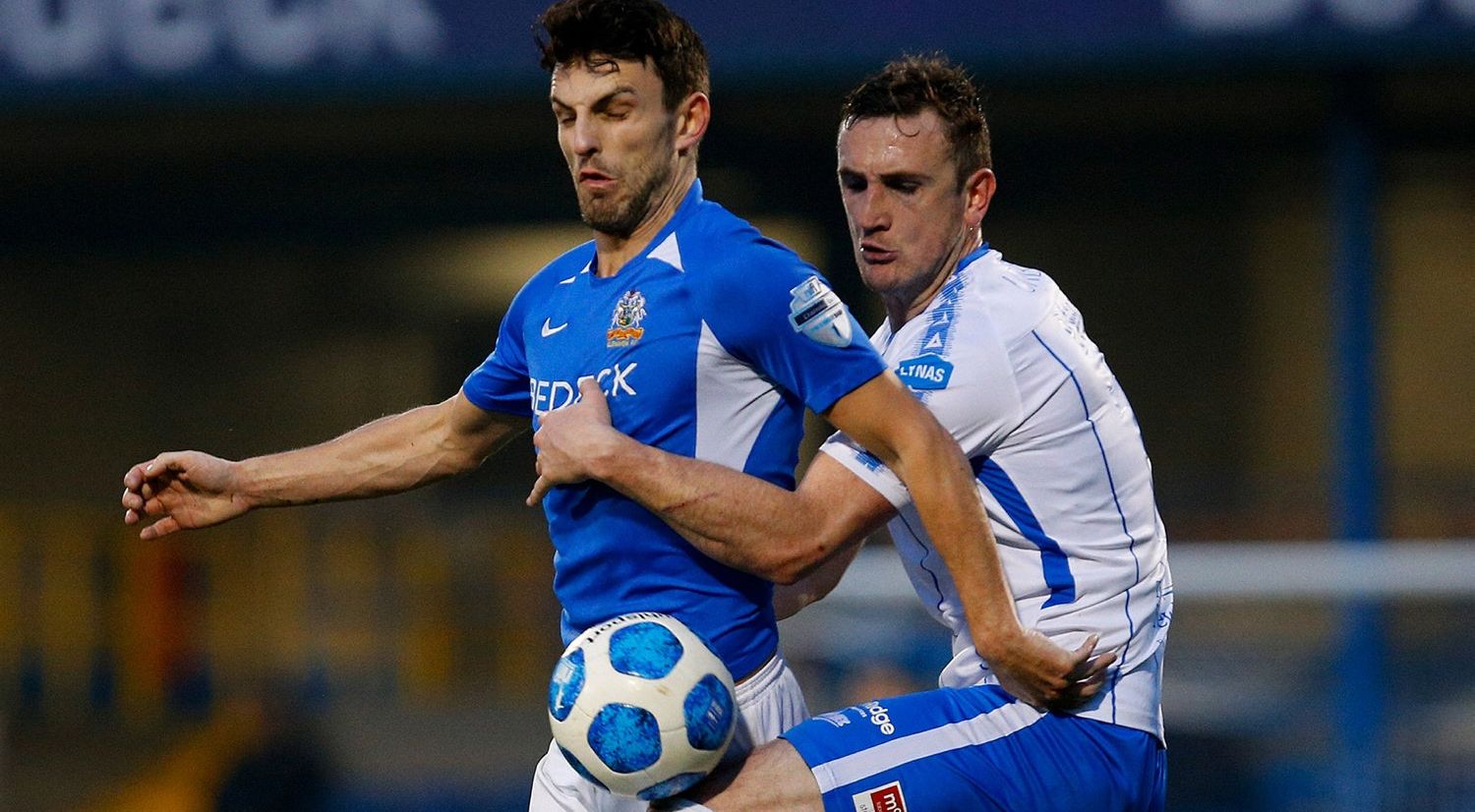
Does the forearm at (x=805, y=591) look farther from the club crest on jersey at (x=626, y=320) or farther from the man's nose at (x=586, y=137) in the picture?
the man's nose at (x=586, y=137)

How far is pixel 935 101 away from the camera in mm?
3352

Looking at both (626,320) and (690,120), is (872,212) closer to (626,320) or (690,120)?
(690,120)

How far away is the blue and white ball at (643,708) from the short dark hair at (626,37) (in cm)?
85

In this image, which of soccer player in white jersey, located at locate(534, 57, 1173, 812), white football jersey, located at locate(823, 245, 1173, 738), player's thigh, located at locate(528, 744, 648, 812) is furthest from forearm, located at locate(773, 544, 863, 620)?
player's thigh, located at locate(528, 744, 648, 812)

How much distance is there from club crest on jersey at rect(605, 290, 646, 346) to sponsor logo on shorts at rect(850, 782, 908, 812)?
779 millimetres

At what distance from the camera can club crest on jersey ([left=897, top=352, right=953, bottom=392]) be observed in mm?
2916

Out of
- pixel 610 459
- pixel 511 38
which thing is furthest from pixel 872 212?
pixel 511 38

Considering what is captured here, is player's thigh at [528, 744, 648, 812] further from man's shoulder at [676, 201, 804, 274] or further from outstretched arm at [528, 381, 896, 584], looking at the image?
man's shoulder at [676, 201, 804, 274]

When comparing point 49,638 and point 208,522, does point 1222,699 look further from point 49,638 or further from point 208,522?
point 49,638

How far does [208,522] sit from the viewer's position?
348cm

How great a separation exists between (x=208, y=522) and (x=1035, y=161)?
5.78m

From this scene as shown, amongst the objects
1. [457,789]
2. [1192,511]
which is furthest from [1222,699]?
[457,789]

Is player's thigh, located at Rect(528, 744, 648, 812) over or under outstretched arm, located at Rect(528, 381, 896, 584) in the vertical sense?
under

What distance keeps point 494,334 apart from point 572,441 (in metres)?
6.43
